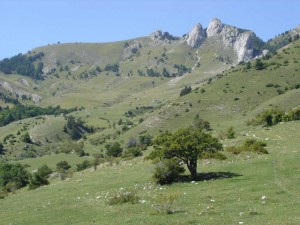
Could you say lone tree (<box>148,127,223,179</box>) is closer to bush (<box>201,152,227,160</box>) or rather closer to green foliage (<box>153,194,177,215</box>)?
bush (<box>201,152,227,160</box>)

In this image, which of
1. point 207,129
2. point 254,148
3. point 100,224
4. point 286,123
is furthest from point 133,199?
point 207,129

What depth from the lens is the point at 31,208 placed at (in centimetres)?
3828

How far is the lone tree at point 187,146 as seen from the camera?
41.2 m

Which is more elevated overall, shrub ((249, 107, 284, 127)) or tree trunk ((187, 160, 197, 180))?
shrub ((249, 107, 284, 127))

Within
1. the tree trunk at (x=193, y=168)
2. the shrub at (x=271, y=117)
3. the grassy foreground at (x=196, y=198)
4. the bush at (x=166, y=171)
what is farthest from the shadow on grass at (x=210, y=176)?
the shrub at (x=271, y=117)

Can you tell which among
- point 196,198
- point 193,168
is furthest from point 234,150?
point 196,198

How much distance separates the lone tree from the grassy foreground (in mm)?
2391

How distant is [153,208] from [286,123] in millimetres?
44904

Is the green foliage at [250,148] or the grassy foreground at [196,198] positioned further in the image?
the green foliage at [250,148]

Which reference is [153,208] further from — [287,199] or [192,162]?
[192,162]

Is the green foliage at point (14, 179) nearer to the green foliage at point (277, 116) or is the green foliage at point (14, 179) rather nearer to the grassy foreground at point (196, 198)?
the grassy foreground at point (196, 198)

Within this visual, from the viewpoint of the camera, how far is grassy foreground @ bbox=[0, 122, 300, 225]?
25.8 m

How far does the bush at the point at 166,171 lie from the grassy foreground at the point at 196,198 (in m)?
1.24

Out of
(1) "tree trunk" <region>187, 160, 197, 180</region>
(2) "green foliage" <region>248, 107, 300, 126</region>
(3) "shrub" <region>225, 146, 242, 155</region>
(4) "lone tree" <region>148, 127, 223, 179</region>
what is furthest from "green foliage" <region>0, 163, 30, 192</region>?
(2) "green foliage" <region>248, 107, 300, 126</region>
